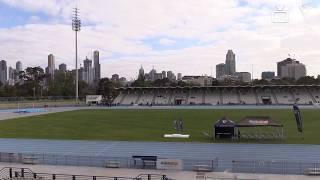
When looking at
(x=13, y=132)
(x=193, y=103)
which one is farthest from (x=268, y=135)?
(x=193, y=103)

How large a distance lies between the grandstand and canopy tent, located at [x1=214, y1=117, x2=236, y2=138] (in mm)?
73000

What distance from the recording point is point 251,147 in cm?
3450

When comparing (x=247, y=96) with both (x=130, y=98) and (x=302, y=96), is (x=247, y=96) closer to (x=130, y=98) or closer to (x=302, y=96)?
(x=302, y=96)

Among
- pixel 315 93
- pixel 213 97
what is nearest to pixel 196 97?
pixel 213 97

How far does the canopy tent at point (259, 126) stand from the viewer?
37.6m

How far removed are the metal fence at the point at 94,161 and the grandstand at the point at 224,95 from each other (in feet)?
278

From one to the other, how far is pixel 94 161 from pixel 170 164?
5233mm

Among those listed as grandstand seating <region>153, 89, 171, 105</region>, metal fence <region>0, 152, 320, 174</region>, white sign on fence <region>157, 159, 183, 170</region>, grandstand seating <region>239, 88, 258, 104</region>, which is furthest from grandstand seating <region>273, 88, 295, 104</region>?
white sign on fence <region>157, 159, 183, 170</region>

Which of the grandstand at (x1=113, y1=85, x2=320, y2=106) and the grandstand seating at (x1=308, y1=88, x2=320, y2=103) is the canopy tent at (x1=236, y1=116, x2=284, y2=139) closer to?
the grandstand at (x1=113, y1=85, x2=320, y2=106)

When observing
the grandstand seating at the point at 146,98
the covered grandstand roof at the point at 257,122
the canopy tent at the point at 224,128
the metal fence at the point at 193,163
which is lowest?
the metal fence at the point at 193,163

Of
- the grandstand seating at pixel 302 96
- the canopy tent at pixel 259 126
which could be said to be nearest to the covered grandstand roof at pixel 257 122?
the canopy tent at pixel 259 126

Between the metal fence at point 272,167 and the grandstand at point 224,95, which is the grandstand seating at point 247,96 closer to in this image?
the grandstand at point 224,95

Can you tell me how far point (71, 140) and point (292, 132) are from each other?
2036cm

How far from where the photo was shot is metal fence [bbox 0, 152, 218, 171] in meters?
27.3
